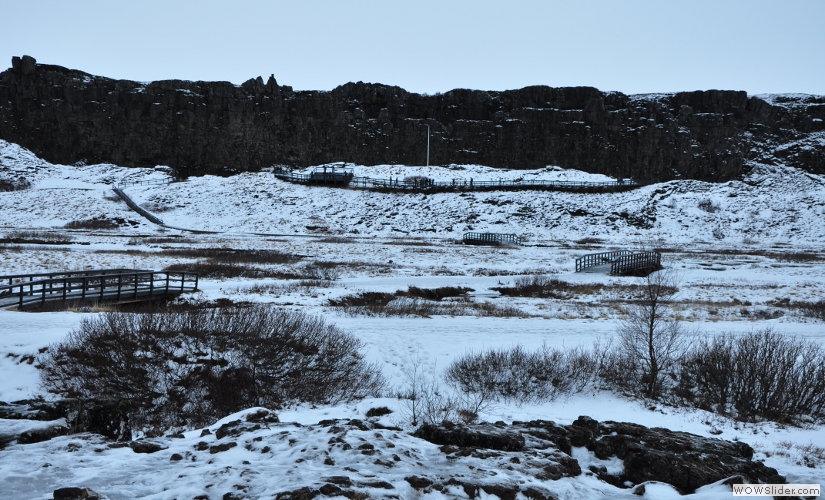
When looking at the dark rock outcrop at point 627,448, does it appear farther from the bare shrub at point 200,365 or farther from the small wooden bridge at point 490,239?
the small wooden bridge at point 490,239

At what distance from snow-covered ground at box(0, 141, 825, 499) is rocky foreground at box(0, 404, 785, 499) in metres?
0.07

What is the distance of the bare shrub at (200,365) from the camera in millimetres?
10922

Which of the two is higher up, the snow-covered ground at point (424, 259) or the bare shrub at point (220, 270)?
the snow-covered ground at point (424, 259)

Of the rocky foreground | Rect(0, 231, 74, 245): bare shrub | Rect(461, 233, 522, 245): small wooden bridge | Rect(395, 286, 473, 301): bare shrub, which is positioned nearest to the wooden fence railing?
Rect(461, 233, 522, 245): small wooden bridge

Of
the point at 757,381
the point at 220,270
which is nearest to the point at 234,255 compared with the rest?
the point at 220,270

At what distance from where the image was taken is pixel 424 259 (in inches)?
1444

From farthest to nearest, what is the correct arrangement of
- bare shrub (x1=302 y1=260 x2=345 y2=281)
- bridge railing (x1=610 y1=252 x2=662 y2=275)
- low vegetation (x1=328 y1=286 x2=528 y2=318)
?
bridge railing (x1=610 y1=252 x2=662 y2=275), bare shrub (x1=302 y1=260 x2=345 y2=281), low vegetation (x1=328 y1=286 x2=528 y2=318)

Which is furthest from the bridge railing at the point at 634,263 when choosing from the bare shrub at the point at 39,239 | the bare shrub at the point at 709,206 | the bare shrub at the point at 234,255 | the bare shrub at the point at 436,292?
the bare shrub at the point at 39,239

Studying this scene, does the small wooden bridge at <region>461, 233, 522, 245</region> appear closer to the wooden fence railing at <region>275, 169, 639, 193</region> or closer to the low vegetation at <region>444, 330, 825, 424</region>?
the wooden fence railing at <region>275, 169, 639, 193</region>

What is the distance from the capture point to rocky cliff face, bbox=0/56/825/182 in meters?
85.3

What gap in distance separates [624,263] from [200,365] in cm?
2898

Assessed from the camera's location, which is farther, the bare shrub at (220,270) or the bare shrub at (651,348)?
the bare shrub at (220,270)

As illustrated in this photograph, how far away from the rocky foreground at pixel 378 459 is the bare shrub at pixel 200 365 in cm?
330

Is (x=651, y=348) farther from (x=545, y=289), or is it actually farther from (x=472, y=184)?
(x=472, y=184)
